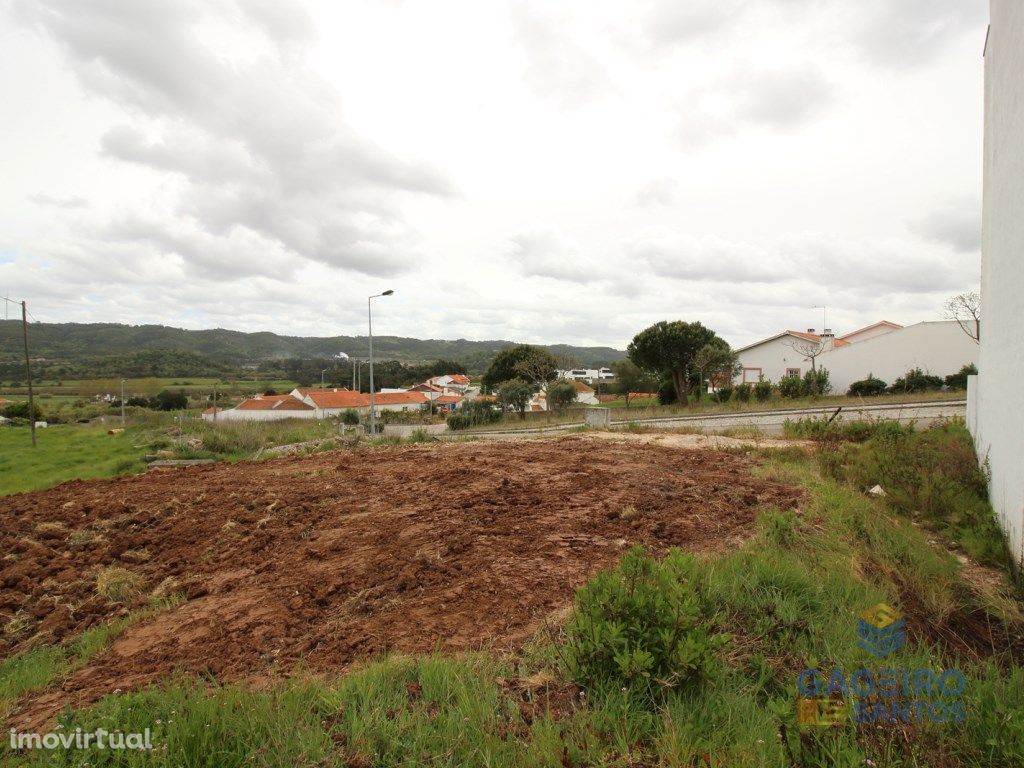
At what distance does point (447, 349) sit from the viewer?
6373 inches

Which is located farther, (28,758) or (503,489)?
(503,489)

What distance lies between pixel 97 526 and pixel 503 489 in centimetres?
521

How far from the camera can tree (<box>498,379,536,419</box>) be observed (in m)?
44.6

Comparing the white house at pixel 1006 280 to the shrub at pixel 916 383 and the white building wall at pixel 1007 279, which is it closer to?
the white building wall at pixel 1007 279

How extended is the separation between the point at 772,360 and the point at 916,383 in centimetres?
1354

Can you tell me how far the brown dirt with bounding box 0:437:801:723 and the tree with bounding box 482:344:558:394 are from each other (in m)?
37.8

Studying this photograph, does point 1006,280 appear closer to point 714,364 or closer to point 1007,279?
point 1007,279

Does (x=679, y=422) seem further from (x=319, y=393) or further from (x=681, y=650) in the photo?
(x=319, y=393)

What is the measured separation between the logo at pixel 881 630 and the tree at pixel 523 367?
138 feet

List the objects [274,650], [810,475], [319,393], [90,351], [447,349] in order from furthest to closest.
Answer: [447,349] < [90,351] < [319,393] < [810,475] < [274,650]

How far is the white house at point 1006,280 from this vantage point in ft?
15.8

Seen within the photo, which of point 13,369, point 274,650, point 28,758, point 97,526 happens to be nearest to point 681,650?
point 274,650

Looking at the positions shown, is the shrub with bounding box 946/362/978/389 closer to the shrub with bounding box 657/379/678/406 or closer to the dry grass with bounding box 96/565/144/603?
the shrub with bounding box 657/379/678/406

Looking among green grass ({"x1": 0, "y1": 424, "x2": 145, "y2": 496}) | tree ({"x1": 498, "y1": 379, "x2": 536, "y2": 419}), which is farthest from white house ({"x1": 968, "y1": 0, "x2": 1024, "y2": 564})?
tree ({"x1": 498, "y1": 379, "x2": 536, "y2": 419})
